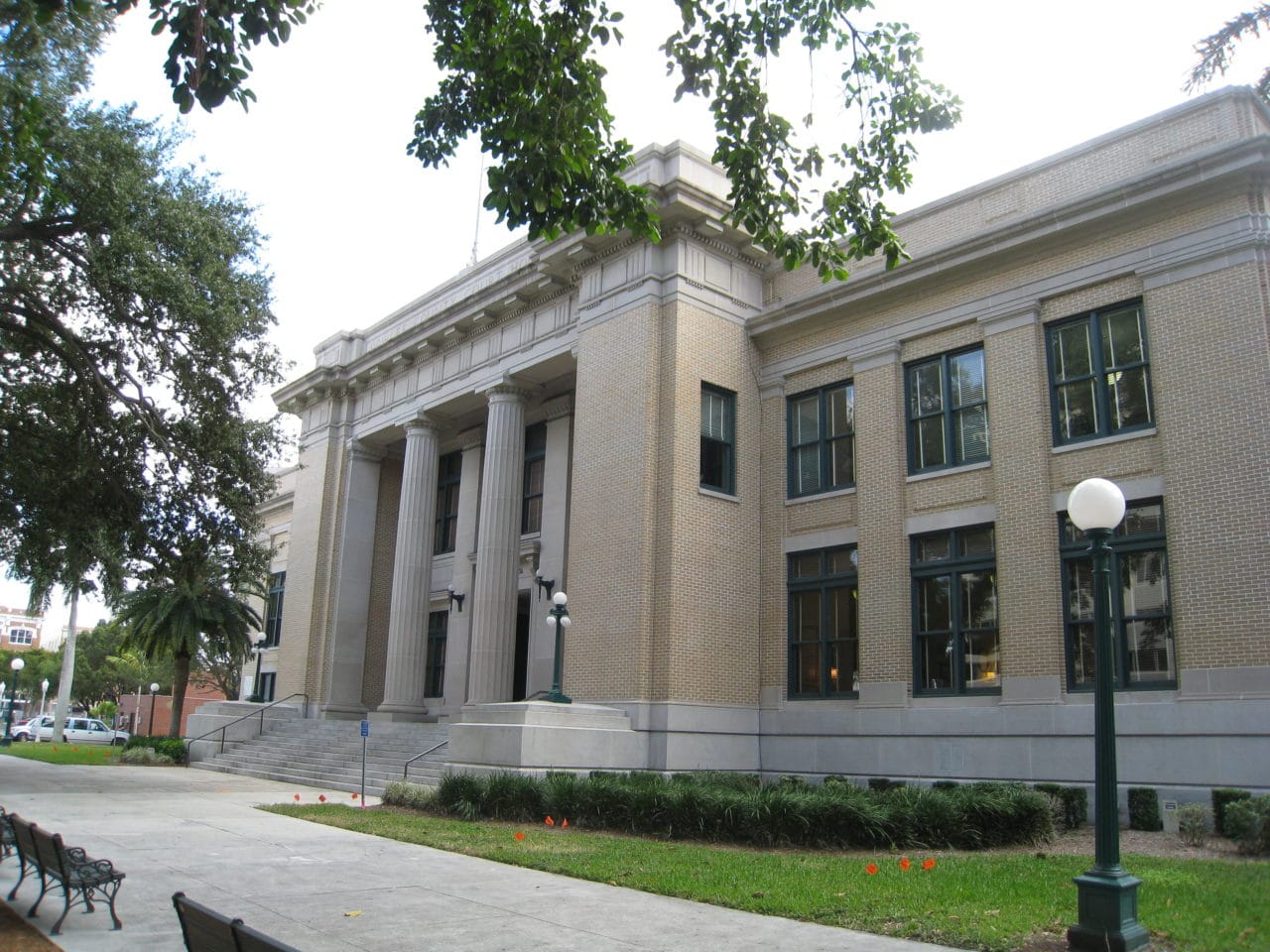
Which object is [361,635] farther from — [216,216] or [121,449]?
[216,216]

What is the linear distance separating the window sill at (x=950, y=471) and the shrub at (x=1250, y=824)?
785cm

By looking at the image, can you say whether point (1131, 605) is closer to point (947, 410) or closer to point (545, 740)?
point (947, 410)

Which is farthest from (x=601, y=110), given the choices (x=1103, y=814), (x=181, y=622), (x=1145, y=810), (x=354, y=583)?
(x=181, y=622)

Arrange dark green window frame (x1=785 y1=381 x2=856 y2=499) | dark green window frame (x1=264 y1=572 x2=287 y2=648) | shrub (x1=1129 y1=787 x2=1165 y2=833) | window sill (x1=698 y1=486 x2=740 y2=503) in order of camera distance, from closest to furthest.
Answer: shrub (x1=1129 y1=787 x2=1165 y2=833) < window sill (x1=698 y1=486 x2=740 y2=503) < dark green window frame (x1=785 y1=381 x2=856 y2=499) < dark green window frame (x1=264 y1=572 x2=287 y2=648)

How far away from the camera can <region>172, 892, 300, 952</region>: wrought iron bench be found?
182 inches

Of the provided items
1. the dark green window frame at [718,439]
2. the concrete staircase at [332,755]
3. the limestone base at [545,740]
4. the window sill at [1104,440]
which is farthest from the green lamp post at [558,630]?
the window sill at [1104,440]

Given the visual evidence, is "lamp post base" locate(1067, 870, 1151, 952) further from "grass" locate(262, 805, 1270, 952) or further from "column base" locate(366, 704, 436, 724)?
"column base" locate(366, 704, 436, 724)

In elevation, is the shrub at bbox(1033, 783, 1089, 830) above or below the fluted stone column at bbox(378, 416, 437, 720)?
below

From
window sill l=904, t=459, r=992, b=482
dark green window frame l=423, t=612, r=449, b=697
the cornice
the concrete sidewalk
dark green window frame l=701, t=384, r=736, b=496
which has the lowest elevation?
the concrete sidewalk

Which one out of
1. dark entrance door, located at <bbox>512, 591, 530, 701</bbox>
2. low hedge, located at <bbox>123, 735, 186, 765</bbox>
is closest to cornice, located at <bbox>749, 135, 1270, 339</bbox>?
dark entrance door, located at <bbox>512, 591, 530, 701</bbox>

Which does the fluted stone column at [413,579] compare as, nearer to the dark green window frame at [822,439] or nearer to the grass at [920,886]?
the dark green window frame at [822,439]

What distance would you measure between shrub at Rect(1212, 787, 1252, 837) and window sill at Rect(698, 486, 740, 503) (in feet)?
35.7

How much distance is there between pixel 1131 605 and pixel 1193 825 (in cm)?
419

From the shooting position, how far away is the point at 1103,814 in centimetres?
816
